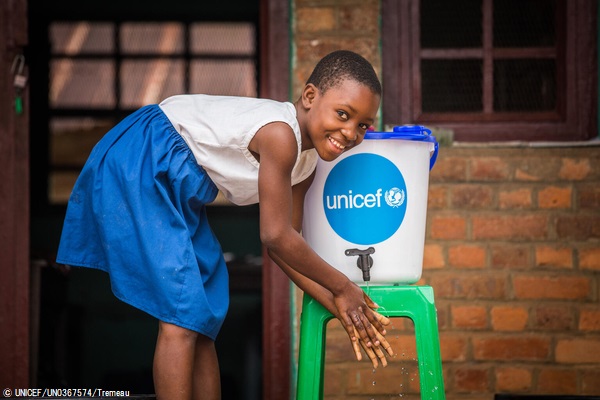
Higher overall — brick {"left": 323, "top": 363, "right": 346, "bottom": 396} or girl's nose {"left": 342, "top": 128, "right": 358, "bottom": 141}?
girl's nose {"left": 342, "top": 128, "right": 358, "bottom": 141}

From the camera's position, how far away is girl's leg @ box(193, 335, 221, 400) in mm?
2535

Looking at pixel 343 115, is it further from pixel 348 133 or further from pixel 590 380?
pixel 590 380

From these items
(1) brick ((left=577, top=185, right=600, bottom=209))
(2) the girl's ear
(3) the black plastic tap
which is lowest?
Answer: (3) the black plastic tap

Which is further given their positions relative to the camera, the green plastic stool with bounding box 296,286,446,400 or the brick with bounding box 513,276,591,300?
the brick with bounding box 513,276,591,300

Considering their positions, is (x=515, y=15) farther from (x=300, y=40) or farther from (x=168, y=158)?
(x=168, y=158)

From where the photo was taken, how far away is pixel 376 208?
2.46m

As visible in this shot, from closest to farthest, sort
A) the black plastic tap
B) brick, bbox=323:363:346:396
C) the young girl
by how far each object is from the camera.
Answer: the young girl < the black plastic tap < brick, bbox=323:363:346:396

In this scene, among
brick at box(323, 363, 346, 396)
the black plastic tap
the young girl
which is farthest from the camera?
brick at box(323, 363, 346, 396)

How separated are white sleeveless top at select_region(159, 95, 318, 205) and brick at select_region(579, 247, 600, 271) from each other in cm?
148

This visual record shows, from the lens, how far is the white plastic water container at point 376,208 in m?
2.46

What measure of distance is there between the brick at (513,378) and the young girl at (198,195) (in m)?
1.20

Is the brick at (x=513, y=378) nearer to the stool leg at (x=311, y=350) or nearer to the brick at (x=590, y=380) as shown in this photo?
the brick at (x=590, y=380)

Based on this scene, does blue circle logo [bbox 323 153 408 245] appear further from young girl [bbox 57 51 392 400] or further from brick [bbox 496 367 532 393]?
brick [bbox 496 367 532 393]

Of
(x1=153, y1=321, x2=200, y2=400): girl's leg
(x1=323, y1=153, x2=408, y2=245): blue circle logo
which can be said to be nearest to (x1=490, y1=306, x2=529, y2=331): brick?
(x1=323, y1=153, x2=408, y2=245): blue circle logo
